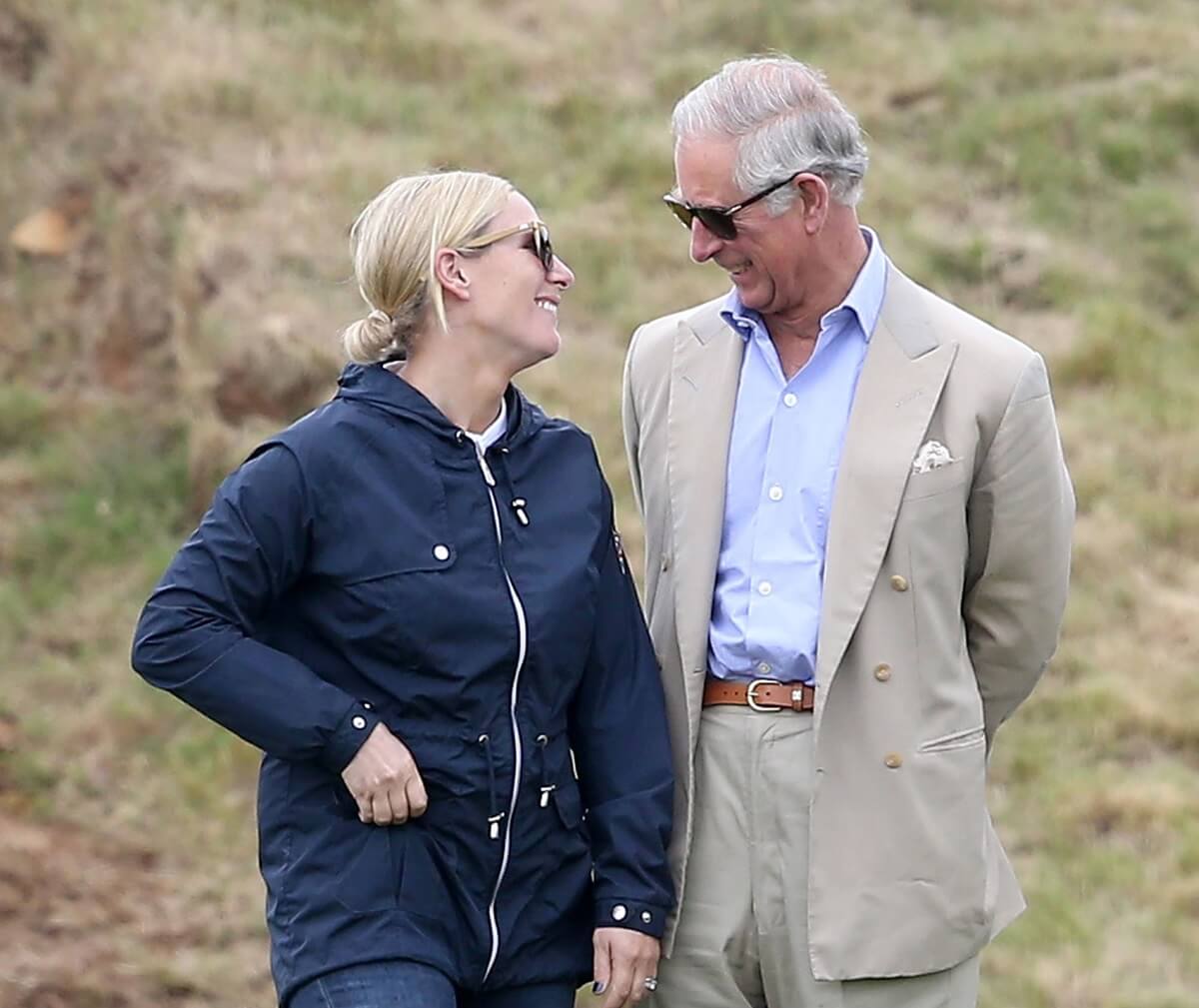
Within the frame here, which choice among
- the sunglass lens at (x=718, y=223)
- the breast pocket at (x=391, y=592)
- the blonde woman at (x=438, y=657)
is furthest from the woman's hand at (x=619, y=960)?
the sunglass lens at (x=718, y=223)

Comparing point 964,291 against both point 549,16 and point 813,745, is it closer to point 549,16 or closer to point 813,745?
point 549,16

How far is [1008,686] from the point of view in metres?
3.48

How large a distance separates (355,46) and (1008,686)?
7537mm

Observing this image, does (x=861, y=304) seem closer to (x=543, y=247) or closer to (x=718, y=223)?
(x=718, y=223)

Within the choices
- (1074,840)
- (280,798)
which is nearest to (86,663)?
(1074,840)

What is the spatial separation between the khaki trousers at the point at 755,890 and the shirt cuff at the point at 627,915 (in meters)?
0.11

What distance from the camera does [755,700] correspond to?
328 cm

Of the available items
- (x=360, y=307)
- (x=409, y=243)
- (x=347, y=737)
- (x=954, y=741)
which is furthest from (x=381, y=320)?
(x=360, y=307)

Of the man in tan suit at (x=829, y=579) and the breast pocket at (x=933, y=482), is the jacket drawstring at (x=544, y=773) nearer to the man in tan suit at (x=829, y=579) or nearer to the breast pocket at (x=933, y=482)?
the man in tan suit at (x=829, y=579)

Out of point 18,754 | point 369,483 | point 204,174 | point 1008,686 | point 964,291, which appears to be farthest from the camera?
point 204,174

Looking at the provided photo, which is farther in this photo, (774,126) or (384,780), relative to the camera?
(774,126)

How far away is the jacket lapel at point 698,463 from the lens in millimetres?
3311

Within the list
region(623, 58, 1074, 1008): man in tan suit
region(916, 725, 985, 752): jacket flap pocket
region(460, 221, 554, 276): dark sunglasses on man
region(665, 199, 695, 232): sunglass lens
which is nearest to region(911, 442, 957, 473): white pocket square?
region(623, 58, 1074, 1008): man in tan suit

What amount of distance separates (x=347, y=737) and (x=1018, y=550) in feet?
3.68
